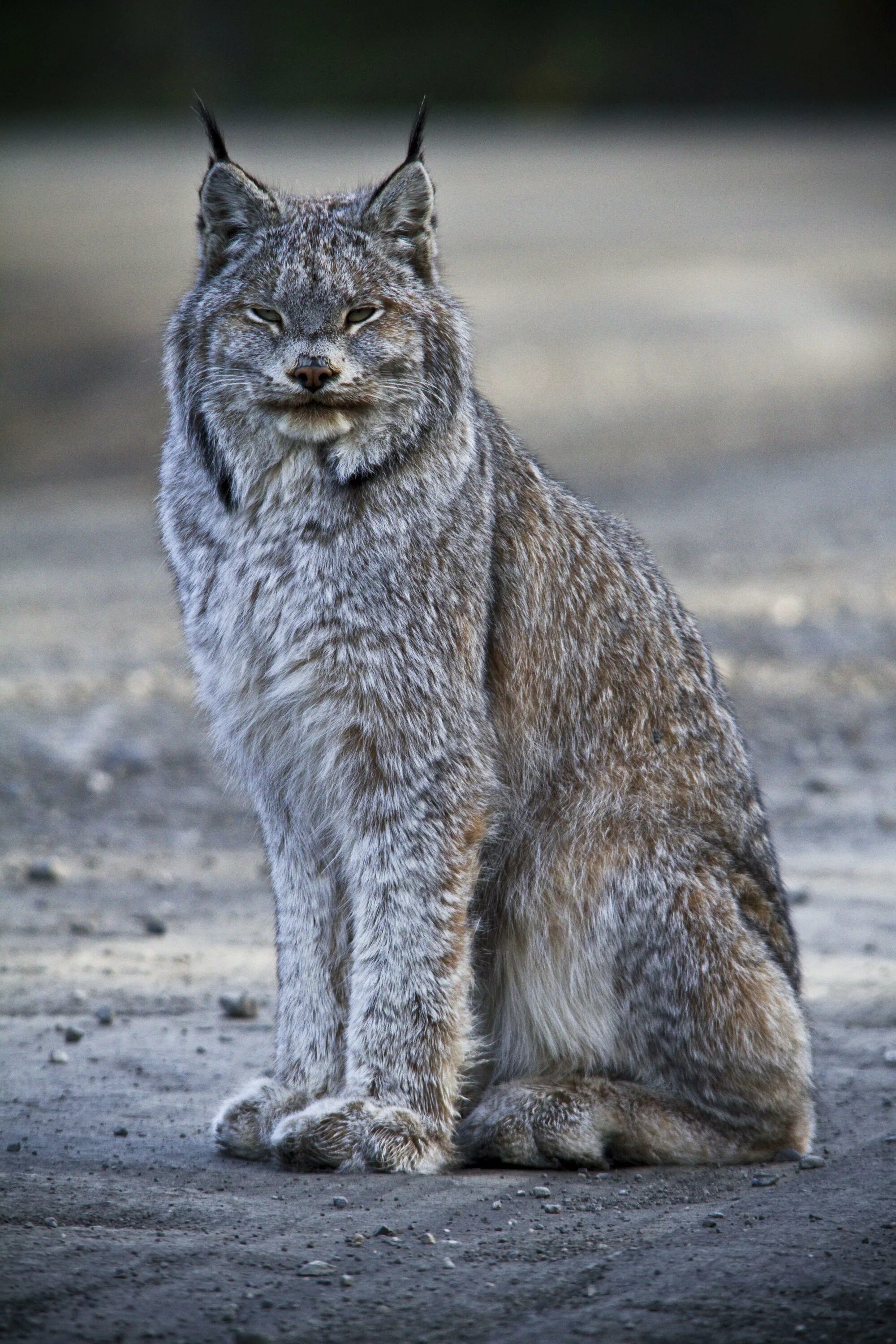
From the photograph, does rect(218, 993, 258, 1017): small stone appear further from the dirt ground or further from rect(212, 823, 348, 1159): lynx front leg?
rect(212, 823, 348, 1159): lynx front leg

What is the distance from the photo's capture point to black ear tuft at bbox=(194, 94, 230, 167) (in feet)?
16.1

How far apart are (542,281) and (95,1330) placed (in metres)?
20.5

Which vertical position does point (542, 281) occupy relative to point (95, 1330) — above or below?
above

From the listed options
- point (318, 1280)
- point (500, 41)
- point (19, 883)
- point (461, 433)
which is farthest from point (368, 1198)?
point (500, 41)

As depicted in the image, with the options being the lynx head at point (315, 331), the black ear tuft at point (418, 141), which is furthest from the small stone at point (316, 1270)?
the black ear tuft at point (418, 141)

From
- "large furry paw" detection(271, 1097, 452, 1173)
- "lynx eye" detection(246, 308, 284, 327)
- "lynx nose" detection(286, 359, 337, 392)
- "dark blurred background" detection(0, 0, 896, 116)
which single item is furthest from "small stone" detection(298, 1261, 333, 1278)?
"dark blurred background" detection(0, 0, 896, 116)

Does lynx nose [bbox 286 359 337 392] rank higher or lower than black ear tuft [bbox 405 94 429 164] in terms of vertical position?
lower

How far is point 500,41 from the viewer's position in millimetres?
44375

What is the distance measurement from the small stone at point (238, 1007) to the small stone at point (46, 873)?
1538 mm

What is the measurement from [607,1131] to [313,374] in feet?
7.35

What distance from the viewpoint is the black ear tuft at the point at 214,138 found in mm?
4906

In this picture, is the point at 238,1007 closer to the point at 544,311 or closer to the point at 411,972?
the point at 411,972

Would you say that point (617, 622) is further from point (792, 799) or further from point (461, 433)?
point (792, 799)

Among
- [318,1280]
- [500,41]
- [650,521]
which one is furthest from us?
[500,41]
